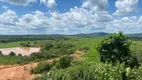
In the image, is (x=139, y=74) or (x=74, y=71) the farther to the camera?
(x=74, y=71)

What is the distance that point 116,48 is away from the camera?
697 inches

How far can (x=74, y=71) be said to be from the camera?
1313cm

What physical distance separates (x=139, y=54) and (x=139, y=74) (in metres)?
12.1

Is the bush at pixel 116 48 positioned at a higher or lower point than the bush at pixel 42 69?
higher

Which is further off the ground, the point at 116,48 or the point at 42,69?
the point at 116,48

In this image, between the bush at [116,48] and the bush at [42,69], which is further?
the bush at [42,69]

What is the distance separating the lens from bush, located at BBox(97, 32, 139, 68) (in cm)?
1761

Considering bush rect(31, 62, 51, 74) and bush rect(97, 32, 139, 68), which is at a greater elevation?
bush rect(97, 32, 139, 68)

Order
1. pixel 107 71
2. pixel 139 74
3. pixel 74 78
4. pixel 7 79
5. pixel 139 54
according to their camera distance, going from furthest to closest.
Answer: pixel 7 79
pixel 139 54
pixel 74 78
pixel 107 71
pixel 139 74

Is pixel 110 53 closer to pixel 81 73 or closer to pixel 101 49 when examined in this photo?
pixel 101 49

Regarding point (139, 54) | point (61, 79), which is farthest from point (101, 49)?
point (61, 79)

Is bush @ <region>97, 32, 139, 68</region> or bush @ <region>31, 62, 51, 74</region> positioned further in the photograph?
bush @ <region>31, 62, 51, 74</region>

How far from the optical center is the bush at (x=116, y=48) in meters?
17.6

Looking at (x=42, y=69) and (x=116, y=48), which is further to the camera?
(x=42, y=69)
